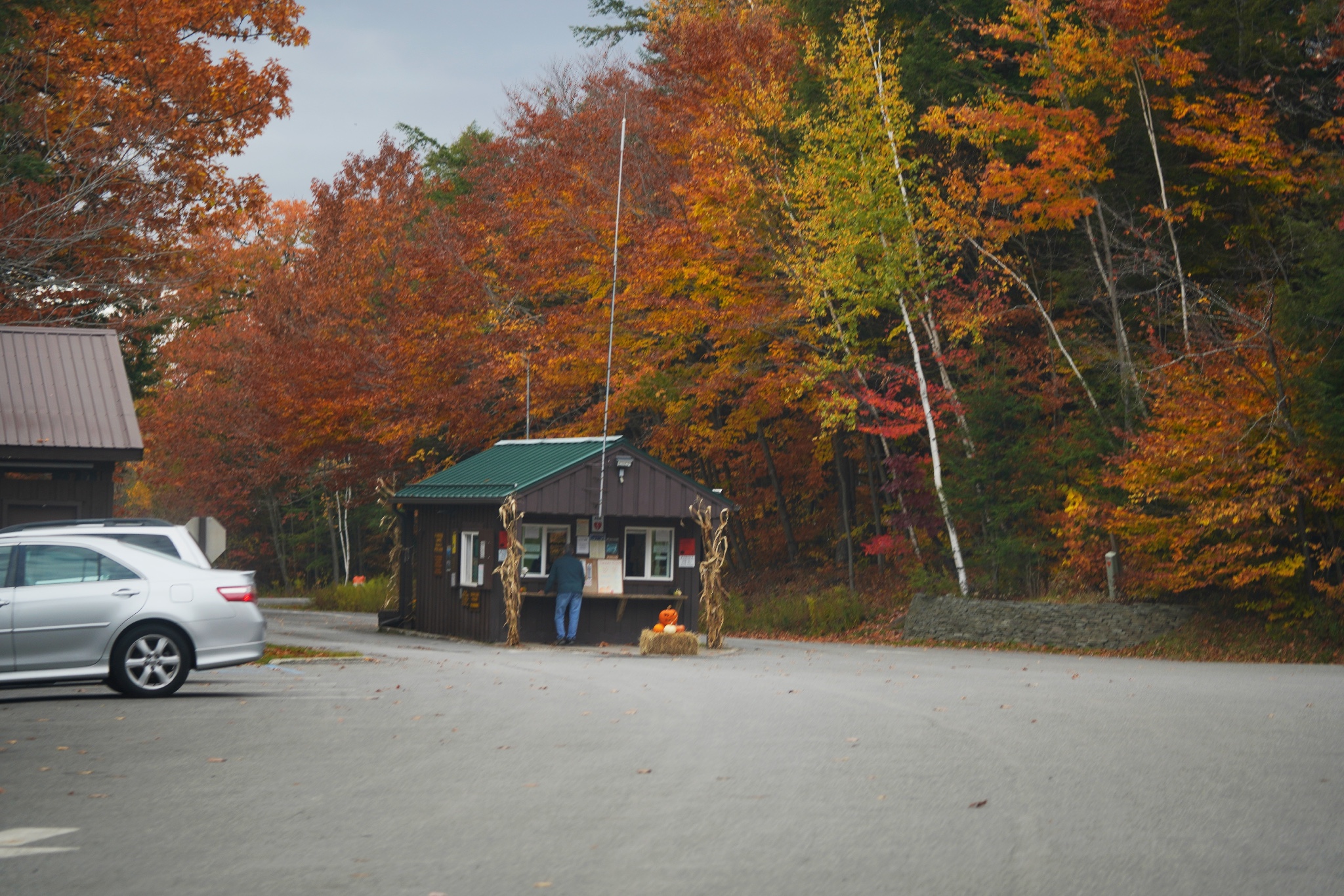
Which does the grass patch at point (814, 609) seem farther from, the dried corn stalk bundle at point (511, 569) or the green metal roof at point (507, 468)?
the dried corn stalk bundle at point (511, 569)

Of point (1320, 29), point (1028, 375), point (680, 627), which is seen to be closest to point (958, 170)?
point (1028, 375)

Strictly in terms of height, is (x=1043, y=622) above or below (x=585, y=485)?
below

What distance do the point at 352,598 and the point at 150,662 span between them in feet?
99.9

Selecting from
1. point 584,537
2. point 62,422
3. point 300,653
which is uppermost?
point 62,422

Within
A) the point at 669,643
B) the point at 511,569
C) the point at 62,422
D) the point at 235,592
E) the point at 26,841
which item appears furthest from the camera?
Result: the point at 511,569

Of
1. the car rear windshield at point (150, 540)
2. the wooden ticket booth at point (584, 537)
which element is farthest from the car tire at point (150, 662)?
the wooden ticket booth at point (584, 537)

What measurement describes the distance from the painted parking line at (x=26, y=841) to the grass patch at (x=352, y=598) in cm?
3556

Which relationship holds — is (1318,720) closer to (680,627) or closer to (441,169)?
(680,627)

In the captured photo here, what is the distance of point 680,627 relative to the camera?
24.1 metres

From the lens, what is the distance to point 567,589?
25703 mm

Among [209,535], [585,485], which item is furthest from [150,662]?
[585,485]

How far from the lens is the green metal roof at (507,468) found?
2630 cm

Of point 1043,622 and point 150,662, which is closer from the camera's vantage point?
point 150,662

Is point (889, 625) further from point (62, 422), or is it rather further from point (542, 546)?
point (62, 422)
